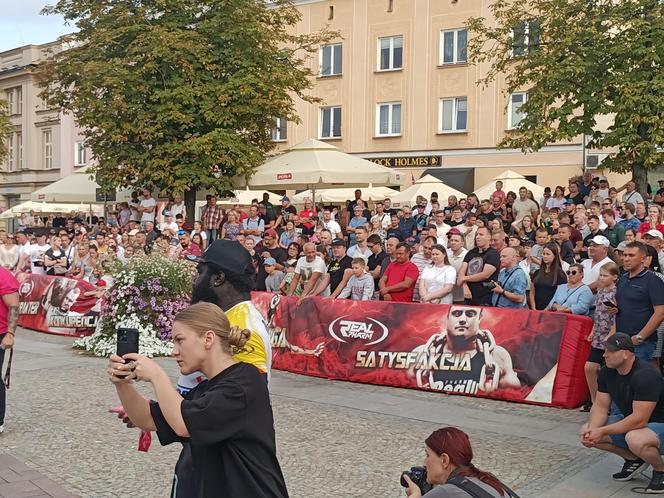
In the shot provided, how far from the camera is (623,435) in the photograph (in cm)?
694

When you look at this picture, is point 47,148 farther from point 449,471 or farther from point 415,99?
point 449,471

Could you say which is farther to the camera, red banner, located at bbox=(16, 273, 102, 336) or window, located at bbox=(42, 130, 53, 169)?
window, located at bbox=(42, 130, 53, 169)

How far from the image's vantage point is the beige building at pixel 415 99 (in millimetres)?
34875

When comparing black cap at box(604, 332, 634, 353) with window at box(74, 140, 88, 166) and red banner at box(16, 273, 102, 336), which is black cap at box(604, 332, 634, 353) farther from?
window at box(74, 140, 88, 166)

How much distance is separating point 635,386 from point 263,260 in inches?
359

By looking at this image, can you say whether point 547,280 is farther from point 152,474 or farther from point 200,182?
point 200,182

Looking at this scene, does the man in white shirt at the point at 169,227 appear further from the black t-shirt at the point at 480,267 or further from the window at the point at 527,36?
the window at the point at 527,36

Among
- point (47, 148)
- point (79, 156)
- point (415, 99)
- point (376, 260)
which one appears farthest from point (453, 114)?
point (47, 148)

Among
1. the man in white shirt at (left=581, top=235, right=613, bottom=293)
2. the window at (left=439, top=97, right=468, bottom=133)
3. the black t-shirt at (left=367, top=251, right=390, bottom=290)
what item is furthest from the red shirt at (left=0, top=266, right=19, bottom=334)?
the window at (left=439, top=97, right=468, bottom=133)

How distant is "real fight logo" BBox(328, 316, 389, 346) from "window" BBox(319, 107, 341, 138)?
92.7 ft

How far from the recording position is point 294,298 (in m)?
12.6

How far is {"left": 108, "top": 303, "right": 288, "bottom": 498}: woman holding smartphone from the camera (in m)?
3.13

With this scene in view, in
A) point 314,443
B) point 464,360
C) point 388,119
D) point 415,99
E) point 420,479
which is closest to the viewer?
point 420,479

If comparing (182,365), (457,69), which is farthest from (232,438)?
(457,69)
